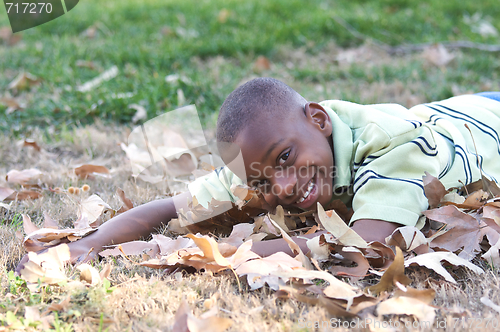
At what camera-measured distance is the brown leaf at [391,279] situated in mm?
1482

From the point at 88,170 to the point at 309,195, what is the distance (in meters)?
1.47

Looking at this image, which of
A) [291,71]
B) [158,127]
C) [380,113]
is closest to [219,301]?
[380,113]

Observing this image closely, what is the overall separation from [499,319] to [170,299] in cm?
96

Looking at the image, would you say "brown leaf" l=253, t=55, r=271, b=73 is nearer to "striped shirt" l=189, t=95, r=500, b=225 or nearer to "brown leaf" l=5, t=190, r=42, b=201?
"striped shirt" l=189, t=95, r=500, b=225

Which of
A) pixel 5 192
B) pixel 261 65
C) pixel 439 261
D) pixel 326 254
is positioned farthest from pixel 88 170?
pixel 261 65

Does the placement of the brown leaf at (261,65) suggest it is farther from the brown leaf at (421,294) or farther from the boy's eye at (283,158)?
the brown leaf at (421,294)

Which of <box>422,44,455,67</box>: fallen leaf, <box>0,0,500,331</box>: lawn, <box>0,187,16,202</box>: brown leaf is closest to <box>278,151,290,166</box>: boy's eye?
<box>0,0,500,331</box>: lawn

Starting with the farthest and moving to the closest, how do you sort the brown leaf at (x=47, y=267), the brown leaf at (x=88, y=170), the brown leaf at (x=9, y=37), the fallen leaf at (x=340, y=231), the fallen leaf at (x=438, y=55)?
the brown leaf at (x=9, y=37), the fallen leaf at (x=438, y=55), the brown leaf at (x=88, y=170), the fallen leaf at (x=340, y=231), the brown leaf at (x=47, y=267)

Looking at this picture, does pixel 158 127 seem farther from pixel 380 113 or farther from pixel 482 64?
pixel 482 64

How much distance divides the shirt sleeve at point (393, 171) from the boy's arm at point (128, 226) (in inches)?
33.0

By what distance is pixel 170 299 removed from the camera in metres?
1.46

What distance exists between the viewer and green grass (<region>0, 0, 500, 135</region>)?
154 inches

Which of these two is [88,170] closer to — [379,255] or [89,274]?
[89,274]

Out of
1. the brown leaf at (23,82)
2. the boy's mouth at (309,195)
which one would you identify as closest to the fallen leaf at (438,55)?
the boy's mouth at (309,195)
